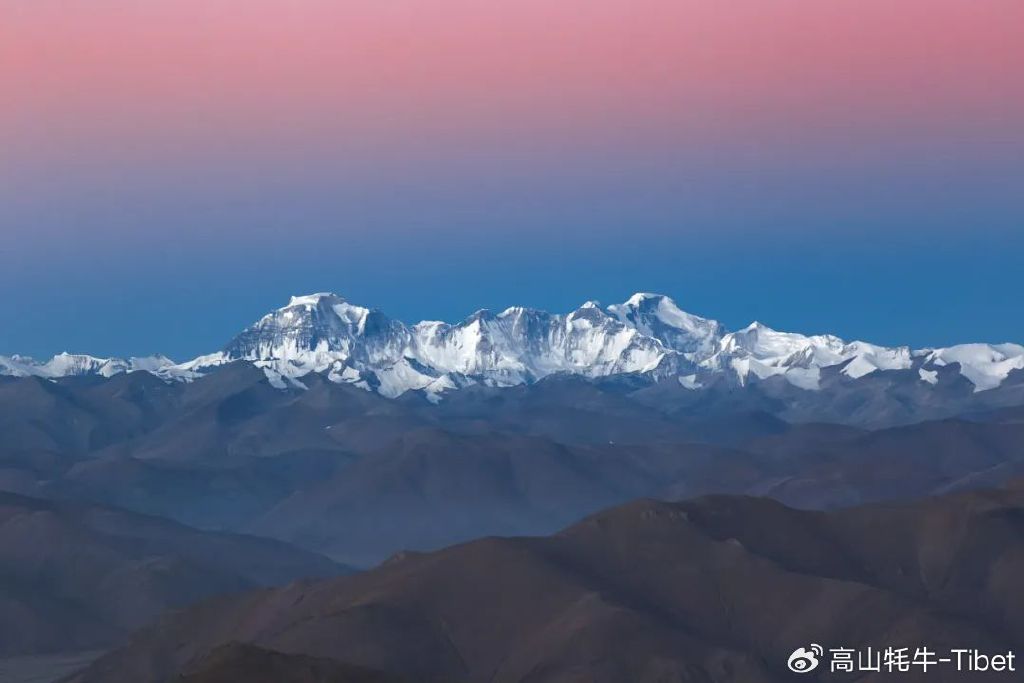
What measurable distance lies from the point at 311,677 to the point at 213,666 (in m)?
9.28

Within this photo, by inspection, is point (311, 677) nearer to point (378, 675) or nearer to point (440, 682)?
point (378, 675)

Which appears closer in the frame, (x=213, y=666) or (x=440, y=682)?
(x=213, y=666)

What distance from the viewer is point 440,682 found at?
17988 cm

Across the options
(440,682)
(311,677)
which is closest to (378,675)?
(311,677)

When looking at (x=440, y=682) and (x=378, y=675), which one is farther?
(x=440, y=682)

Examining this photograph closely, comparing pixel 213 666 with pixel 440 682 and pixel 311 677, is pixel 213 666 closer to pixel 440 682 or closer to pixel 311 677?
pixel 311 677

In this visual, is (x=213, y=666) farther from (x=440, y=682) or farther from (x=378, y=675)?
(x=440, y=682)

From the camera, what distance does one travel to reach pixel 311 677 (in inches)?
5797

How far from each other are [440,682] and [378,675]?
1229 inches

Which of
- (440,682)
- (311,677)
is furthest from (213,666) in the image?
(440,682)

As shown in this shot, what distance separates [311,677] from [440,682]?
1344 inches

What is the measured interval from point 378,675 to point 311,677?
517 cm

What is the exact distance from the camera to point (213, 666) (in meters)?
152
